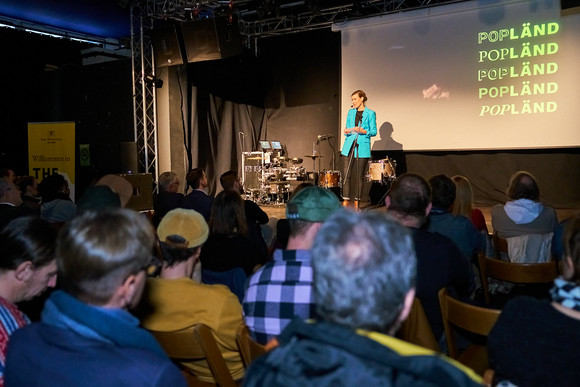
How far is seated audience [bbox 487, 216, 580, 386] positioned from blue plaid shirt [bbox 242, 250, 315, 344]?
0.61 metres

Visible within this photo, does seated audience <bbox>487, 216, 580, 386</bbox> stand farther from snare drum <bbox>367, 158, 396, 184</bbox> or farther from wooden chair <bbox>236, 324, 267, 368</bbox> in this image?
snare drum <bbox>367, 158, 396, 184</bbox>

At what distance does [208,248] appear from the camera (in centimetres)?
277

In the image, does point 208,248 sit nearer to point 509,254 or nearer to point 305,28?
point 509,254

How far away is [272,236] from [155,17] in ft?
18.0

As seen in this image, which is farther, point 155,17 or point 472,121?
point 155,17

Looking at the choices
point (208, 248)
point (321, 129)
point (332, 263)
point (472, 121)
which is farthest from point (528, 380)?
point (321, 129)

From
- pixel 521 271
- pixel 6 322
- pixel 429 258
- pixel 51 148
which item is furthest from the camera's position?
pixel 51 148

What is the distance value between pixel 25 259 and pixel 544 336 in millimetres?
1612

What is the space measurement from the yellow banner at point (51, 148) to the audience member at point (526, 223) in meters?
7.16

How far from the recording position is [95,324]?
1046 millimetres

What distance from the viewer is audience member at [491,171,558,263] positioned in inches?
128

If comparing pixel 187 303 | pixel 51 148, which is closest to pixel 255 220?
pixel 187 303

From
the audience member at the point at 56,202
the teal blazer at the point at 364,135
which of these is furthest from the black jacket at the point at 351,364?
the teal blazer at the point at 364,135

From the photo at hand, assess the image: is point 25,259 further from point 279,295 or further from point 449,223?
point 449,223
